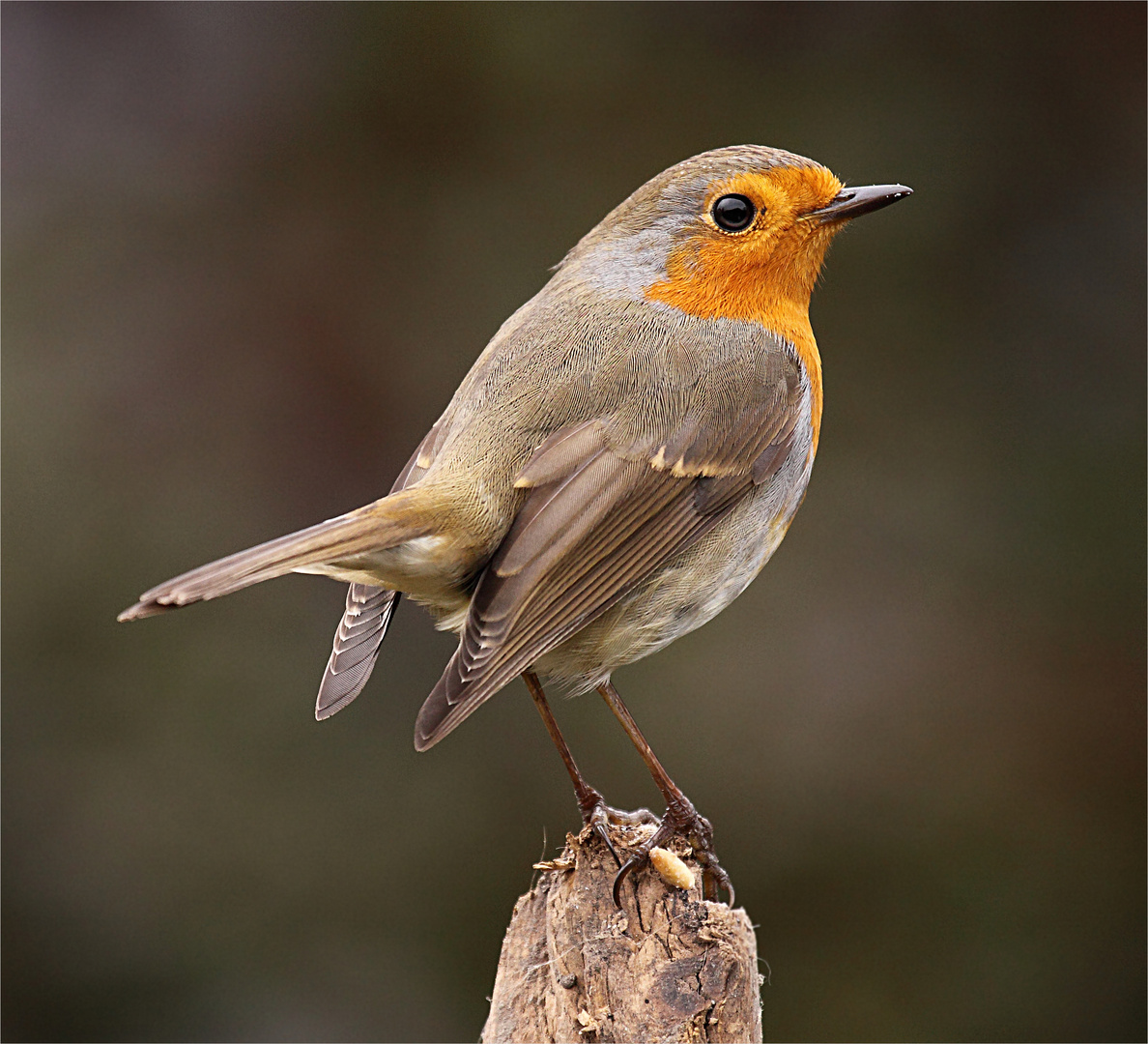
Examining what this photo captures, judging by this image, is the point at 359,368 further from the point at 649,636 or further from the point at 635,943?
the point at 635,943

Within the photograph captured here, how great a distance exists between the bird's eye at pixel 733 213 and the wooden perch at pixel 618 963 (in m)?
1.42

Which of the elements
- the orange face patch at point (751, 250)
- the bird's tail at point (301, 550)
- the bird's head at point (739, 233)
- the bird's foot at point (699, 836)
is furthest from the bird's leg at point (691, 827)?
the bird's head at point (739, 233)

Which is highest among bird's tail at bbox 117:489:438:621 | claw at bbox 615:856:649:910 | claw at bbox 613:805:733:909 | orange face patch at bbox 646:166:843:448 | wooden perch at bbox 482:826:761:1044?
orange face patch at bbox 646:166:843:448

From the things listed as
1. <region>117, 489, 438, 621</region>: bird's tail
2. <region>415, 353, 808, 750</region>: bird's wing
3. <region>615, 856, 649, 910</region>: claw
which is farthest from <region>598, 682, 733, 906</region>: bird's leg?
<region>117, 489, 438, 621</region>: bird's tail

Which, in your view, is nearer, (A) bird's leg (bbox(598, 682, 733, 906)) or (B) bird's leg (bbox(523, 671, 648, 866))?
(B) bird's leg (bbox(523, 671, 648, 866))

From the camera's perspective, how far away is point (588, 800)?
296 centimetres

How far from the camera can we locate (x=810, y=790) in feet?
16.0

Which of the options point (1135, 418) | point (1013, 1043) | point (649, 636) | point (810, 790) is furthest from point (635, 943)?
point (1135, 418)

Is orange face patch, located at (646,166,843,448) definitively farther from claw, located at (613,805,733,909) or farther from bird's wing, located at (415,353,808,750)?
claw, located at (613,805,733,909)

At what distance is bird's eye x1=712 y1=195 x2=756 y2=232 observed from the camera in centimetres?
327

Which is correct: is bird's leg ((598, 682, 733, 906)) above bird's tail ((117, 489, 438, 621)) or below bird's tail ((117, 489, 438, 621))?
below

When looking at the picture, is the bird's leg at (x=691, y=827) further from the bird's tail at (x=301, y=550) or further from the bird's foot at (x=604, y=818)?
the bird's tail at (x=301, y=550)

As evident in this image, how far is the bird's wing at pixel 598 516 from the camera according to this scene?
108 inches

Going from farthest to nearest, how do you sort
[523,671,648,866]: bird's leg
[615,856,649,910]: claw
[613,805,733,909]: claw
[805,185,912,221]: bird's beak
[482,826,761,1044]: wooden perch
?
[805,185,912,221]: bird's beak → [613,805,733,909]: claw → [523,671,648,866]: bird's leg → [615,856,649,910]: claw → [482,826,761,1044]: wooden perch
